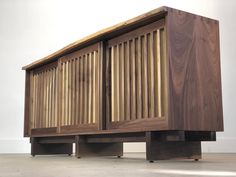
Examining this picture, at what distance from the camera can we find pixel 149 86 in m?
2.45

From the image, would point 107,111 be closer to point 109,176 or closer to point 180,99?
point 180,99

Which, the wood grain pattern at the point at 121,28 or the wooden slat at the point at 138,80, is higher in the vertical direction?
the wood grain pattern at the point at 121,28

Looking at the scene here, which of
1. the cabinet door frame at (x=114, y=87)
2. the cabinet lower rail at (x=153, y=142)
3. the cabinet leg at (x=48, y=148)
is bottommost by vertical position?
the cabinet leg at (x=48, y=148)

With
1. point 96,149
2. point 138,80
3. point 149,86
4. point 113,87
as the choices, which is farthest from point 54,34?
point 149,86

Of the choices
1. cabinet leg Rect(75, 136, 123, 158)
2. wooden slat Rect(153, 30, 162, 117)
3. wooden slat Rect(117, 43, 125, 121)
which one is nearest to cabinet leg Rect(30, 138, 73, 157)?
cabinet leg Rect(75, 136, 123, 158)

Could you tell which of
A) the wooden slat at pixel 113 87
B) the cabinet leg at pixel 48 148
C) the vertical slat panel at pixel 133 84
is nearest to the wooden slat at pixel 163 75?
the vertical slat panel at pixel 133 84

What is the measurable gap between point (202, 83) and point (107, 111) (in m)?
0.69

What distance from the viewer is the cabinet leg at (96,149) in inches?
119

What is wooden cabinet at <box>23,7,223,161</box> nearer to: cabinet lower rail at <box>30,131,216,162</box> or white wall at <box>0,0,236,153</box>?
cabinet lower rail at <box>30,131,216,162</box>

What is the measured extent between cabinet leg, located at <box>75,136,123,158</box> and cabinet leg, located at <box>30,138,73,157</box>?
0.69 m

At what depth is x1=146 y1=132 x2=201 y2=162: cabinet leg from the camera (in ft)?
7.88

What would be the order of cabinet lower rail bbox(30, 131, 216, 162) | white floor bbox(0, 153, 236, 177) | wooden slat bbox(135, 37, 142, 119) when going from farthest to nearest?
wooden slat bbox(135, 37, 142, 119) < cabinet lower rail bbox(30, 131, 216, 162) < white floor bbox(0, 153, 236, 177)

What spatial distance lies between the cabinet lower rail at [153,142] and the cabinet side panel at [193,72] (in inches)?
4.7

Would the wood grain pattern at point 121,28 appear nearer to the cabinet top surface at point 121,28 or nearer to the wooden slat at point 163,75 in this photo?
the cabinet top surface at point 121,28
